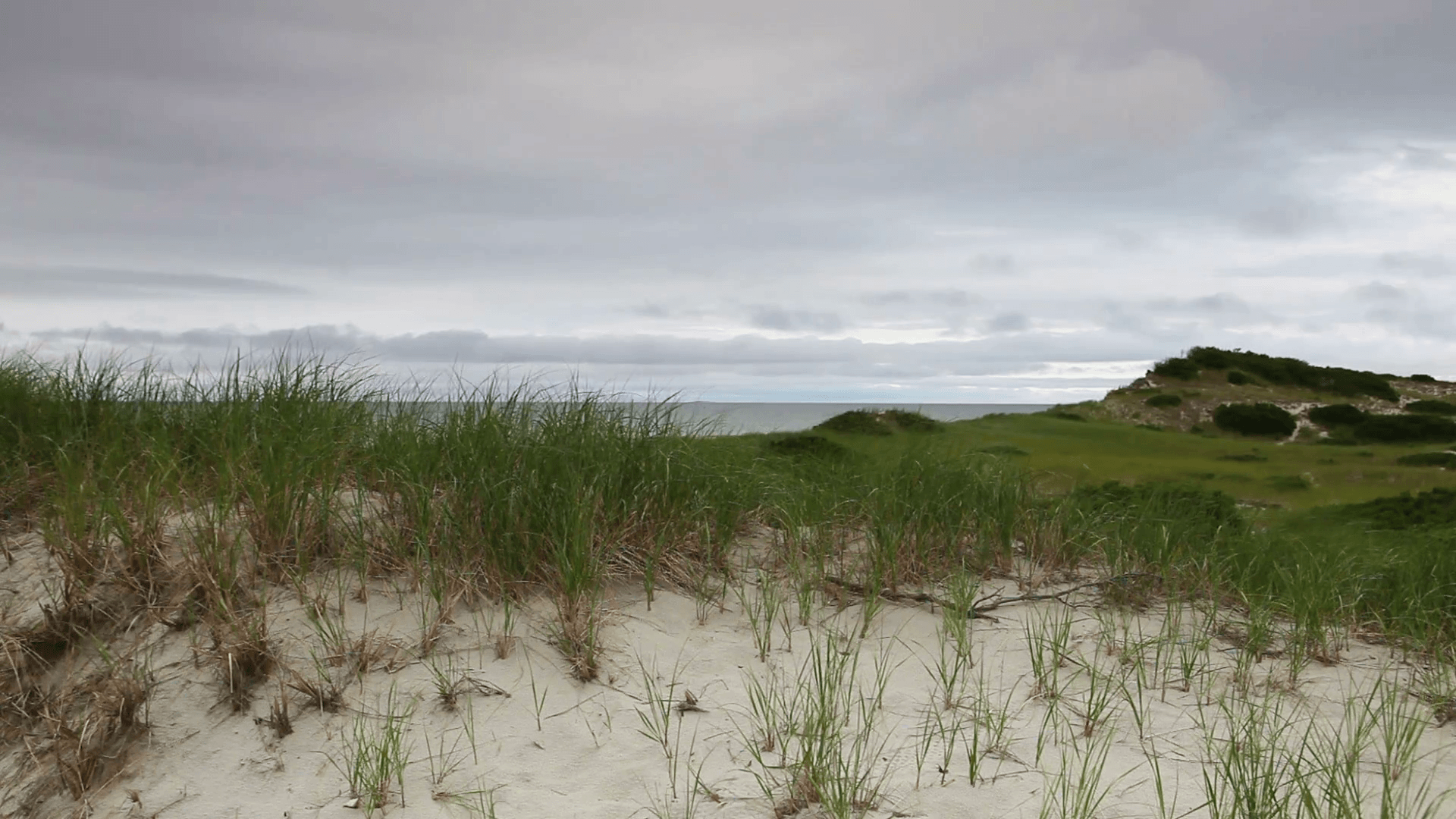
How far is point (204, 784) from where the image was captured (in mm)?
3127

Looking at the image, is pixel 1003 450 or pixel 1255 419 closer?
pixel 1003 450

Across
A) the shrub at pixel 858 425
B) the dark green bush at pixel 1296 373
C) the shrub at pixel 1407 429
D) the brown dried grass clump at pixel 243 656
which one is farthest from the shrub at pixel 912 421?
the dark green bush at pixel 1296 373

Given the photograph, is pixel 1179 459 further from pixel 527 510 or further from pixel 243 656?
pixel 243 656

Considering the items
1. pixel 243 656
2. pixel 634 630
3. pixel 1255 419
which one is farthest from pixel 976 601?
pixel 1255 419

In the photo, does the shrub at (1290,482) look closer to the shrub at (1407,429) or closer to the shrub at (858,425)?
the shrub at (858,425)

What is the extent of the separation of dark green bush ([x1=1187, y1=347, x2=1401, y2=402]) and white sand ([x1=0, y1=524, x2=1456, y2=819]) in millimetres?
10445

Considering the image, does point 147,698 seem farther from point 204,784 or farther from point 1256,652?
point 1256,652

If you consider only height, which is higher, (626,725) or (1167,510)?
(1167,510)

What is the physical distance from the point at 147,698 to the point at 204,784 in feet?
1.69

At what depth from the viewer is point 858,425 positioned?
27.1 feet

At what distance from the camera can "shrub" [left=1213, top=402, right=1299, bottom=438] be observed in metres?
11.4

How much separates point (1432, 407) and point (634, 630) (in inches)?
503

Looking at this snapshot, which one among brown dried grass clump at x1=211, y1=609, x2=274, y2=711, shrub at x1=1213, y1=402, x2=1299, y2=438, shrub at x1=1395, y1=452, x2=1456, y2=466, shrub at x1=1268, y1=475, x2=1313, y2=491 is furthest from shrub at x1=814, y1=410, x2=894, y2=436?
shrub at x1=1213, y1=402, x2=1299, y2=438

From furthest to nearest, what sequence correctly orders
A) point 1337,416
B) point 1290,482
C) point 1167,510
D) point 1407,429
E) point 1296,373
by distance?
point 1296,373 → point 1337,416 → point 1407,429 → point 1290,482 → point 1167,510
